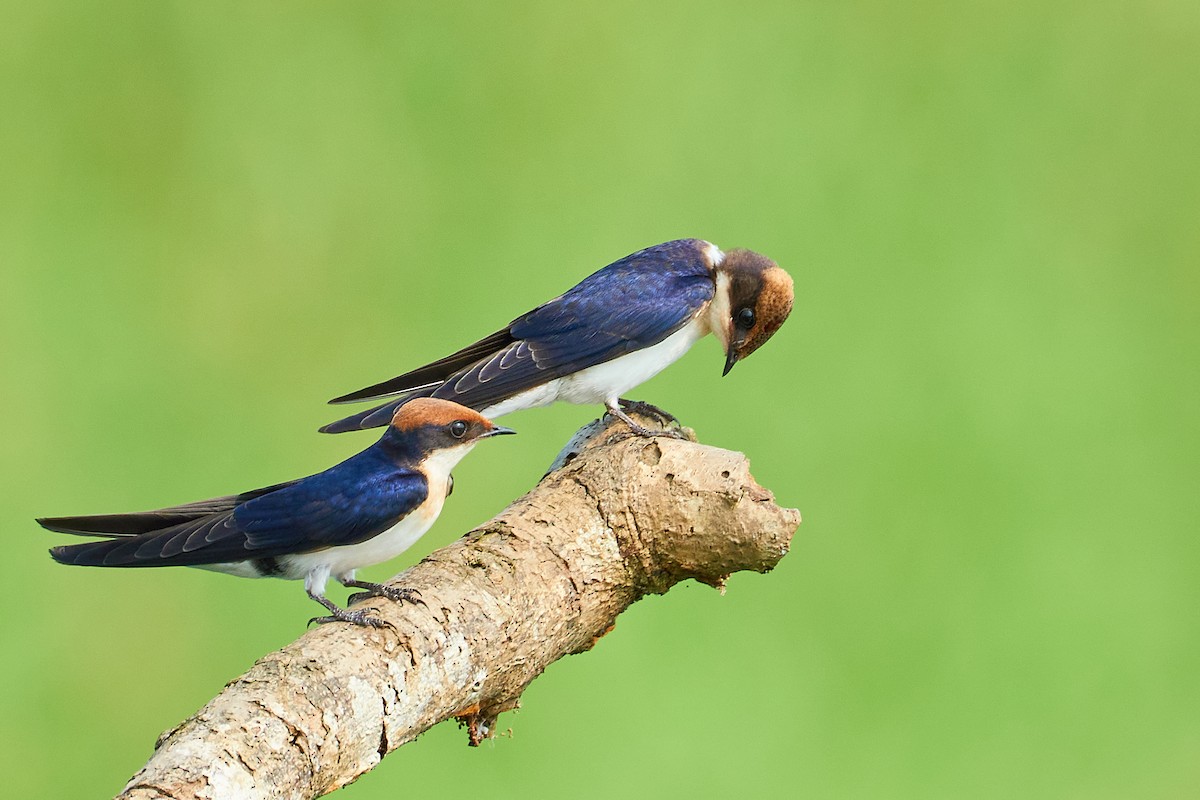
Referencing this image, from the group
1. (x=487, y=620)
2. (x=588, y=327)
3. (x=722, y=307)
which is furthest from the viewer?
(x=722, y=307)

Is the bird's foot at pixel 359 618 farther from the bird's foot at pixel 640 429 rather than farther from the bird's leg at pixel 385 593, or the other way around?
the bird's foot at pixel 640 429

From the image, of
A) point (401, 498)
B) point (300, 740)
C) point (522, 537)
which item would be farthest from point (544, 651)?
point (300, 740)

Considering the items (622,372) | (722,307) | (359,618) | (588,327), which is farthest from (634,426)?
(359,618)

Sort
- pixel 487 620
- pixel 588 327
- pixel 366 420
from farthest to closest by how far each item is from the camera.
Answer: pixel 588 327
pixel 366 420
pixel 487 620

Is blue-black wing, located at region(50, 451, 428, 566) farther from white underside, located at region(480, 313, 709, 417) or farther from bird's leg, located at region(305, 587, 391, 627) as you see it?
white underside, located at region(480, 313, 709, 417)

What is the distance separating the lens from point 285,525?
244 centimetres

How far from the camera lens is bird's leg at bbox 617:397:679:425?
3322mm

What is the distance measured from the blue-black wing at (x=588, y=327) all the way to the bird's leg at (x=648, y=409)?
0.28 metres

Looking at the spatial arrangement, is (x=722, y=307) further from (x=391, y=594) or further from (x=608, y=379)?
(x=391, y=594)

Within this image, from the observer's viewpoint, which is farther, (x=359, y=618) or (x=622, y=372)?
(x=622, y=372)

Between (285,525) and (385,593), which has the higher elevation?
(285,525)

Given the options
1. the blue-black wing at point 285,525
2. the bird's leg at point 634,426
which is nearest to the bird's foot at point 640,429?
the bird's leg at point 634,426

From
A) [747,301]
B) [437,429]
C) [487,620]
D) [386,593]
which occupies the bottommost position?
[487,620]

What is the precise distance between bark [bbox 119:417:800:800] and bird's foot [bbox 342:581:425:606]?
2 cm
